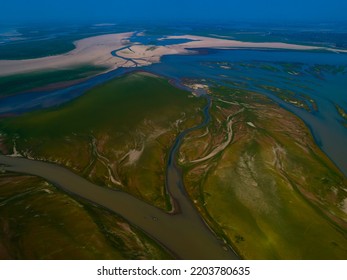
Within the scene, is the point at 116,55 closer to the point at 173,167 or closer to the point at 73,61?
the point at 73,61

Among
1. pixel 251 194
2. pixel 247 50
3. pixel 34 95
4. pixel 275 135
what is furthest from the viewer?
pixel 247 50

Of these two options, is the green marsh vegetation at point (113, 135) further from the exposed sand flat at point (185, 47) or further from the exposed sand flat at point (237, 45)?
the exposed sand flat at point (237, 45)

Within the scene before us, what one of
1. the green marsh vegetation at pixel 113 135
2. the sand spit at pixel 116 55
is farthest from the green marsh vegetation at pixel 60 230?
→ the sand spit at pixel 116 55

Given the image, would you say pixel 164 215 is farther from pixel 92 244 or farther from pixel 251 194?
pixel 251 194

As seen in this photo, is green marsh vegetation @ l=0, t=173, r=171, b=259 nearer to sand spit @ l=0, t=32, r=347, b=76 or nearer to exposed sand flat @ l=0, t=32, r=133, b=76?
exposed sand flat @ l=0, t=32, r=133, b=76

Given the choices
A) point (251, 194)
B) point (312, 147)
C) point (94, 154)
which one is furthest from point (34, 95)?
point (312, 147)

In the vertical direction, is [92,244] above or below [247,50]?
below

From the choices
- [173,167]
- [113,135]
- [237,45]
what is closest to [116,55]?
[237,45]

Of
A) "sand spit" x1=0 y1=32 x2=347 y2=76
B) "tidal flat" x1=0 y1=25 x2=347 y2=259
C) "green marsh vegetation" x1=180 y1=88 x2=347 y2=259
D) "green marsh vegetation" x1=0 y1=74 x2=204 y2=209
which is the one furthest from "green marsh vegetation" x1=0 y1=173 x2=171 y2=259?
"sand spit" x1=0 y1=32 x2=347 y2=76
